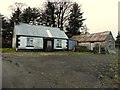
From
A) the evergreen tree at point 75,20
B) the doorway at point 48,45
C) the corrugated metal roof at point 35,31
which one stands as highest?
the evergreen tree at point 75,20

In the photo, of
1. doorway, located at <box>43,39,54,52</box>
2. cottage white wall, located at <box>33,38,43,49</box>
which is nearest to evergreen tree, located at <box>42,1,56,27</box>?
doorway, located at <box>43,39,54,52</box>

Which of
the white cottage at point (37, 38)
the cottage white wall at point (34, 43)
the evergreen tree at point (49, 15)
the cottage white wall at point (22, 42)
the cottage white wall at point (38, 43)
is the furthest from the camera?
the evergreen tree at point (49, 15)

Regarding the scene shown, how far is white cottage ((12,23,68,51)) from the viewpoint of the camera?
3132cm

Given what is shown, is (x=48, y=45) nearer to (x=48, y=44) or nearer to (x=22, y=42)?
(x=48, y=44)

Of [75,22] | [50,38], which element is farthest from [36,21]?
[50,38]

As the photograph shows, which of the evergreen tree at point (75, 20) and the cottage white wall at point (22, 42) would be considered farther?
the evergreen tree at point (75, 20)

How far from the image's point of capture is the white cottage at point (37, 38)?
3132 cm

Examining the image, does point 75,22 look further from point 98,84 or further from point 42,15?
point 98,84

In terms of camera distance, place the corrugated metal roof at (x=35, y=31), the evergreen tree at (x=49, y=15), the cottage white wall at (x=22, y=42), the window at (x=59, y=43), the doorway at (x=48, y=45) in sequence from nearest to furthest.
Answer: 1. the cottage white wall at (x=22, y=42)
2. the corrugated metal roof at (x=35, y=31)
3. the doorway at (x=48, y=45)
4. the window at (x=59, y=43)
5. the evergreen tree at (x=49, y=15)

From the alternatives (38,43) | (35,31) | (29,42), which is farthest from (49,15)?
(29,42)

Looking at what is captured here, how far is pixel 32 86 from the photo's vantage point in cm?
762

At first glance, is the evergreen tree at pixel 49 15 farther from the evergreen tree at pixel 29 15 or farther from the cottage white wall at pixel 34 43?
the cottage white wall at pixel 34 43

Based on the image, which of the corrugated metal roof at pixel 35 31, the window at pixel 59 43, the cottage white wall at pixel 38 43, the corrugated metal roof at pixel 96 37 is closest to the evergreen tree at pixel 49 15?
the corrugated metal roof at pixel 96 37

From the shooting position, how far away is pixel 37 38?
3303 centimetres
